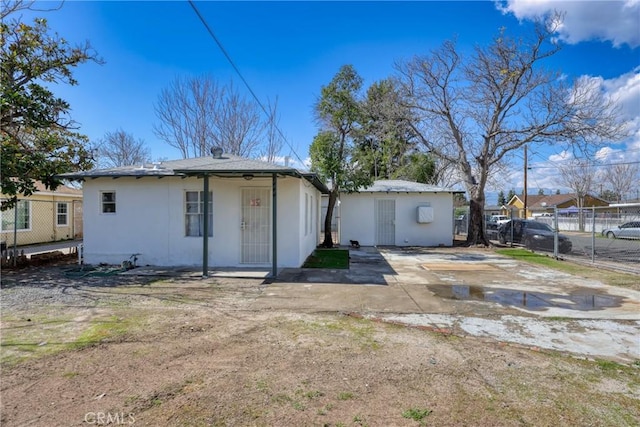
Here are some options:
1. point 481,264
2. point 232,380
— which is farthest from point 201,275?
point 481,264

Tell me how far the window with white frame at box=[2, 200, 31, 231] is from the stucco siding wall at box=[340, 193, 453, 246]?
13796mm

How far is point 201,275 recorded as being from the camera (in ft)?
27.8

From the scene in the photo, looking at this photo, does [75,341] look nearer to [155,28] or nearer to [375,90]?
[155,28]

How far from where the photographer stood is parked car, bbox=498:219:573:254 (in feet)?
43.2

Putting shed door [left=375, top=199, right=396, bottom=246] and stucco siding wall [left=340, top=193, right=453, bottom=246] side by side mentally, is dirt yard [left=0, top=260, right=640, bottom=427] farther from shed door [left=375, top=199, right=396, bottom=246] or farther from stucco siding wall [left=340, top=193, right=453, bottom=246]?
shed door [left=375, top=199, right=396, bottom=246]

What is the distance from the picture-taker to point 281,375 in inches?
132

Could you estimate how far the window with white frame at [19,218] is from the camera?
14.3 meters

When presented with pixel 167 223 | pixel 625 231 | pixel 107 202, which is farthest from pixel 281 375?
pixel 625 231

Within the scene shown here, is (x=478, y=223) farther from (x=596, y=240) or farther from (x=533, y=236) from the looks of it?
(x=596, y=240)

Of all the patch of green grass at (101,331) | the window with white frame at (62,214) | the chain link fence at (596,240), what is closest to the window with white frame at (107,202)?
the patch of green grass at (101,331)

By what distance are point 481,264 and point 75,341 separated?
34.5ft

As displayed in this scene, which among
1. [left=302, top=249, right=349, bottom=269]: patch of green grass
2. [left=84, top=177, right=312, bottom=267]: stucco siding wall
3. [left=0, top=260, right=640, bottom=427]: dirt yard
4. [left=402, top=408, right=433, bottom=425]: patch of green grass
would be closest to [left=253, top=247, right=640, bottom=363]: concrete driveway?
[left=0, top=260, right=640, bottom=427]: dirt yard

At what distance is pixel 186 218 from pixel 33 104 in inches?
200

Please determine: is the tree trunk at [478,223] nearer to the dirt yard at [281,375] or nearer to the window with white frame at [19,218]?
the dirt yard at [281,375]
